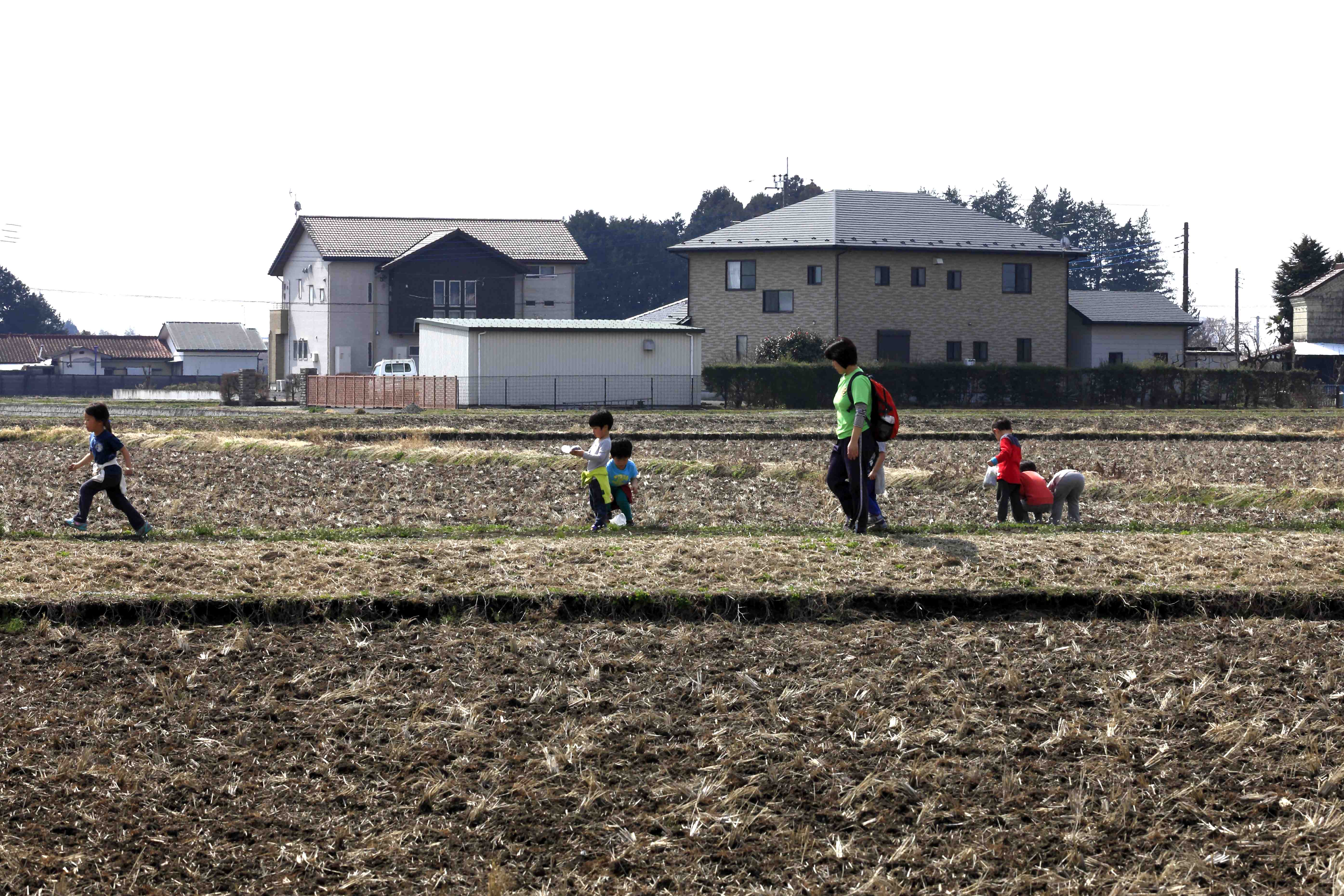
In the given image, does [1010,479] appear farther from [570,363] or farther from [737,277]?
[737,277]

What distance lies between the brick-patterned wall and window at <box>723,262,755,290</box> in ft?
0.59

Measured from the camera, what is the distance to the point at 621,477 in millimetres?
11086

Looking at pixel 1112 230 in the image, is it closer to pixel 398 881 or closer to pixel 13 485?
pixel 13 485

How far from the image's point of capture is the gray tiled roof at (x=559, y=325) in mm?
44812

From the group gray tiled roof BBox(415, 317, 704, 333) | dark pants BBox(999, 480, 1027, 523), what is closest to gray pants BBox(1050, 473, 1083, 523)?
dark pants BBox(999, 480, 1027, 523)

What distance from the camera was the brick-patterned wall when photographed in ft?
174

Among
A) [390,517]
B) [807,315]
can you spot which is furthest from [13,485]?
[807,315]

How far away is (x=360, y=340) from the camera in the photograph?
58906mm

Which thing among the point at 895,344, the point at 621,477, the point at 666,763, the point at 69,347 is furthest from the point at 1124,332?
the point at 69,347

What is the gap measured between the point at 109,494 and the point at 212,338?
88.2m

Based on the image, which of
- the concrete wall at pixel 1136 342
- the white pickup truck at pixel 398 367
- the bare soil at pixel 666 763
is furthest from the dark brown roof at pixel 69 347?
the bare soil at pixel 666 763

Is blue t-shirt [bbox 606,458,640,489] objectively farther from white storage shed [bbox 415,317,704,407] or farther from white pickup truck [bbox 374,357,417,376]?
white pickup truck [bbox 374,357,417,376]

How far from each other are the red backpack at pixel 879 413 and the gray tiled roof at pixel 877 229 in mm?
43188

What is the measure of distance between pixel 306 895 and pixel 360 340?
56443 millimetres
